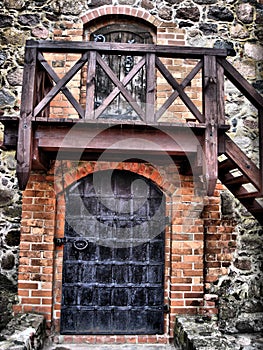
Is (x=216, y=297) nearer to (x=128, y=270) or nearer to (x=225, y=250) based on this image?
(x=225, y=250)

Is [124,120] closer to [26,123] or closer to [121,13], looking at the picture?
[26,123]

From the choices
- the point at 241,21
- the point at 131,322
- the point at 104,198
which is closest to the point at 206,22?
the point at 241,21

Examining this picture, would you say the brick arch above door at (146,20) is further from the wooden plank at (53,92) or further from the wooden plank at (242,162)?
the wooden plank at (242,162)

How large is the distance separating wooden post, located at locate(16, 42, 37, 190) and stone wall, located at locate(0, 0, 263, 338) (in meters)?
1.38

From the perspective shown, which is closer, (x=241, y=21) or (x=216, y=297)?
(x=216, y=297)

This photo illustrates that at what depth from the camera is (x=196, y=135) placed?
3.85 metres

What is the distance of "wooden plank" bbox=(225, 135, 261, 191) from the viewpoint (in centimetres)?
395

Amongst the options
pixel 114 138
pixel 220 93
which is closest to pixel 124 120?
pixel 114 138

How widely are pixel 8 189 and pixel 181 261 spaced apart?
2.27 m

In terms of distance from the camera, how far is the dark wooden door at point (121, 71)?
5289mm

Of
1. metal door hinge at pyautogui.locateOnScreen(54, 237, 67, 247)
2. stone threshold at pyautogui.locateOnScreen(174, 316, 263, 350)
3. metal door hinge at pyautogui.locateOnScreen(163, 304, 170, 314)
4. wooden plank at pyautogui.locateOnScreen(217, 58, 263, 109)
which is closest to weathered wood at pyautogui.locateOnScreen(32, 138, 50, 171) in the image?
metal door hinge at pyautogui.locateOnScreen(54, 237, 67, 247)

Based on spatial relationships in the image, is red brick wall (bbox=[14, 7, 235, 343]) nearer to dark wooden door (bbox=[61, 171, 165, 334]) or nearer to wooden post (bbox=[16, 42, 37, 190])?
dark wooden door (bbox=[61, 171, 165, 334])

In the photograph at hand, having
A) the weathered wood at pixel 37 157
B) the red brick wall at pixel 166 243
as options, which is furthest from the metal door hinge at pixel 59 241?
the weathered wood at pixel 37 157

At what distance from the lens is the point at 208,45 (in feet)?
17.5
